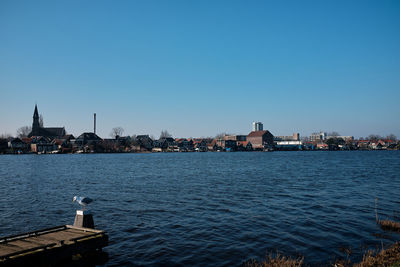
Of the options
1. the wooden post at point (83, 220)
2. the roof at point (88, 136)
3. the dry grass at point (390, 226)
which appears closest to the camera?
the wooden post at point (83, 220)

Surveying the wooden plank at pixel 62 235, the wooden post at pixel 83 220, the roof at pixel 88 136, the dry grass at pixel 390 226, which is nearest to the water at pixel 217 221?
the dry grass at pixel 390 226

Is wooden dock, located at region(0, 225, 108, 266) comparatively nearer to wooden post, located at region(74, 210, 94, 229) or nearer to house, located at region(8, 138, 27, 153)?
wooden post, located at region(74, 210, 94, 229)

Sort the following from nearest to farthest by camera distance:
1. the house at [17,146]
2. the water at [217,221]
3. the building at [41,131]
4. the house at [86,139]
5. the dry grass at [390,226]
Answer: the water at [217,221]
the dry grass at [390,226]
the house at [17,146]
the house at [86,139]
the building at [41,131]

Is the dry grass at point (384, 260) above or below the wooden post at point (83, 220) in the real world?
below

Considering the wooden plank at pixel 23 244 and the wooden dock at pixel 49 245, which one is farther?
the wooden plank at pixel 23 244

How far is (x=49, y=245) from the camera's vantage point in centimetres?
934

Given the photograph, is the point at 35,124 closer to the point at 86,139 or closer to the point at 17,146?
the point at 17,146

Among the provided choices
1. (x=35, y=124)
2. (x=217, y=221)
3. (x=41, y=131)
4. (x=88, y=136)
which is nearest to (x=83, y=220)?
(x=217, y=221)

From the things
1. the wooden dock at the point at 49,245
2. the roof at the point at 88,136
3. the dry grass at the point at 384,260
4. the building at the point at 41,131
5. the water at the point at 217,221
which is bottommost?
the water at the point at 217,221

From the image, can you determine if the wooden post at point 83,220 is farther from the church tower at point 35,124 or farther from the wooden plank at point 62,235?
the church tower at point 35,124

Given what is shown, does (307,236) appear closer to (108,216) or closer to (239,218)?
(239,218)

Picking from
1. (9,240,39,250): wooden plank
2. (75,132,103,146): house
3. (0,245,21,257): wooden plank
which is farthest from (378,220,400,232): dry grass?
(75,132,103,146): house

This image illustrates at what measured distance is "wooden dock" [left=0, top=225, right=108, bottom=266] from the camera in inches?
344

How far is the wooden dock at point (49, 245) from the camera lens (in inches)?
344
